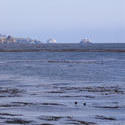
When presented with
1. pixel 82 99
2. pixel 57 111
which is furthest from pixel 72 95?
pixel 57 111

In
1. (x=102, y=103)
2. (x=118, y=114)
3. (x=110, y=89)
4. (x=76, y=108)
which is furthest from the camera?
(x=110, y=89)

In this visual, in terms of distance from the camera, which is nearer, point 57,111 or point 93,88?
point 57,111

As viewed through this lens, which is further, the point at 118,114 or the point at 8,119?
the point at 118,114

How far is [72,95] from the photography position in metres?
35.9

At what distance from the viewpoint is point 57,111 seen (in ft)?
91.5

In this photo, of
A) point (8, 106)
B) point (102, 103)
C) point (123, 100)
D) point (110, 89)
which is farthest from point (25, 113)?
point (110, 89)

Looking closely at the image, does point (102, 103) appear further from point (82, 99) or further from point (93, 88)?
point (93, 88)

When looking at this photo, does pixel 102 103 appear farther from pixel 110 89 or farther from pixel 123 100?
pixel 110 89

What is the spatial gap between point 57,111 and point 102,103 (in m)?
4.25

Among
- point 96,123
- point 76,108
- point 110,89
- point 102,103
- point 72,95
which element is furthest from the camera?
point 110,89

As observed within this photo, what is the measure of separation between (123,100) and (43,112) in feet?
22.9

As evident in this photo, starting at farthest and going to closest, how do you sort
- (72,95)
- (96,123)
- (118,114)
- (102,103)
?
(72,95), (102,103), (118,114), (96,123)

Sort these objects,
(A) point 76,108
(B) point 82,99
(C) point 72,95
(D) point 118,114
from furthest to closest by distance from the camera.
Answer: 1. (C) point 72,95
2. (B) point 82,99
3. (A) point 76,108
4. (D) point 118,114

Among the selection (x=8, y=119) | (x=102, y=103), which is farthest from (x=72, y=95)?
(x=8, y=119)
